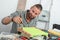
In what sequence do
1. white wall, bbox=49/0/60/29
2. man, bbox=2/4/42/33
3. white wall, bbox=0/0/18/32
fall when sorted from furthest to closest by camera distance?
white wall, bbox=49/0/60/29
white wall, bbox=0/0/18/32
man, bbox=2/4/42/33

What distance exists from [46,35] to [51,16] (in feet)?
4.64

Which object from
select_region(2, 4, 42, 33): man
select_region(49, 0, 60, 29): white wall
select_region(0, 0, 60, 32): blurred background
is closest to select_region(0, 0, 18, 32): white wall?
select_region(0, 0, 60, 32): blurred background

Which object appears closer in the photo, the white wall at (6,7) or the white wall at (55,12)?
the white wall at (6,7)

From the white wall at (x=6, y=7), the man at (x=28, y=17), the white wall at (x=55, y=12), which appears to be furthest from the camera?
the white wall at (x=55, y=12)

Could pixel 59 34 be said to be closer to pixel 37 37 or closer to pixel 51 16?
pixel 37 37

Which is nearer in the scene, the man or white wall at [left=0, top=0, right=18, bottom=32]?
the man

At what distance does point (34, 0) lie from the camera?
2.39 meters

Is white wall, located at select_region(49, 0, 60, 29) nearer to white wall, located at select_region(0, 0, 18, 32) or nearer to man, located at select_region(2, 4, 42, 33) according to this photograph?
white wall, located at select_region(0, 0, 18, 32)

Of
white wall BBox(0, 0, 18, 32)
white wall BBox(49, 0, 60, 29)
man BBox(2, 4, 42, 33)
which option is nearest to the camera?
man BBox(2, 4, 42, 33)

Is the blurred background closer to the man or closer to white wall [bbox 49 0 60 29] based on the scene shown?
white wall [bbox 49 0 60 29]

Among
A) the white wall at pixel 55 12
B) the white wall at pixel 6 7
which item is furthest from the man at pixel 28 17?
the white wall at pixel 55 12

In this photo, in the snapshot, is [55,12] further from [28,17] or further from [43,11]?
[28,17]

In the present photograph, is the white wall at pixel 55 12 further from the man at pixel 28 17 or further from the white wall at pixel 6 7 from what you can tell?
the man at pixel 28 17

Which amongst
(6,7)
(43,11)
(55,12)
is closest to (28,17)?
(6,7)
